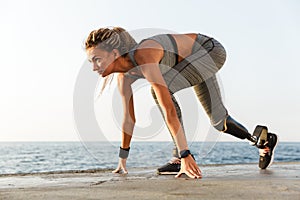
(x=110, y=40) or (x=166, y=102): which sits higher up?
(x=110, y=40)

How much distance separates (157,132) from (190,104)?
53cm

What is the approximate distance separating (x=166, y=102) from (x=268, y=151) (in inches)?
67.4

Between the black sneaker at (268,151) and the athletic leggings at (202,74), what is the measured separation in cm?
58

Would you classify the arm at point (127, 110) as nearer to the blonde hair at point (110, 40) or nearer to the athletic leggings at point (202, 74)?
the athletic leggings at point (202, 74)

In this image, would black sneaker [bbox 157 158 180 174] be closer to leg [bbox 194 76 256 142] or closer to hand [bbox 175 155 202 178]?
hand [bbox 175 155 202 178]

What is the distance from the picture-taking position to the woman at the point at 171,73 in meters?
3.46

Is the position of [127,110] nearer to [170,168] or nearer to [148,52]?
[170,168]

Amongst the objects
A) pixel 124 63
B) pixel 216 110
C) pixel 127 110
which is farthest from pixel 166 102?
pixel 216 110

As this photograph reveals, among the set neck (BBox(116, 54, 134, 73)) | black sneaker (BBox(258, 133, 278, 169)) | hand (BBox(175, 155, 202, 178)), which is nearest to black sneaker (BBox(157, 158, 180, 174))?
hand (BBox(175, 155, 202, 178))

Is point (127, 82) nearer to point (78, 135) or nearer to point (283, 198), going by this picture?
point (78, 135)

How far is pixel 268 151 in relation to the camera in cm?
456

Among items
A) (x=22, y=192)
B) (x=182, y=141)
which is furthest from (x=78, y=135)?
(x=22, y=192)

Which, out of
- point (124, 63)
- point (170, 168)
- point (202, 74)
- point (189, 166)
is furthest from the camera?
point (202, 74)

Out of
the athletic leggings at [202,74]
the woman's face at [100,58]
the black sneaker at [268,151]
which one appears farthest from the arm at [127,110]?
the black sneaker at [268,151]
